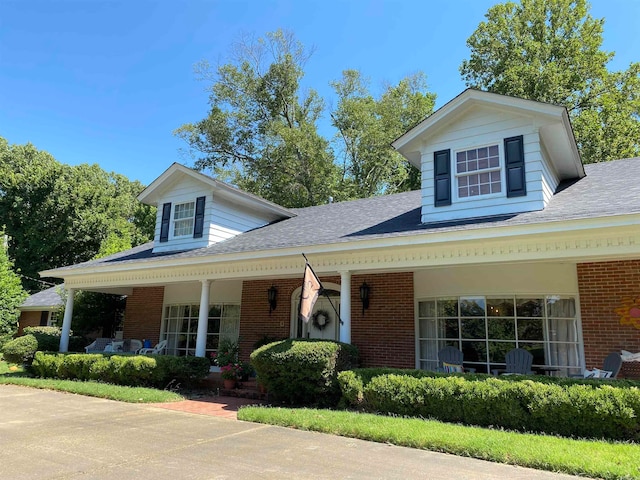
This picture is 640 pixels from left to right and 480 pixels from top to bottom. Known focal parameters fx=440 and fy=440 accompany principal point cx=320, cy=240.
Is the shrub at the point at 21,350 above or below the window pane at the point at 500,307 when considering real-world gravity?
below

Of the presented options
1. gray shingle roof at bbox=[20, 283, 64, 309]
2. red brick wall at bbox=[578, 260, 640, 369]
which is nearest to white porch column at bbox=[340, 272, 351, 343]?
red brick wall at bbox=[578, 260, 640, 369]

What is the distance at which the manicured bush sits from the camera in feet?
27.6

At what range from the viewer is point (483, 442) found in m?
5.57

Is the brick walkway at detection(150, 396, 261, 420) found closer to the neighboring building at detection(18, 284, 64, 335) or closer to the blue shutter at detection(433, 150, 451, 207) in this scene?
the blue shutter at detection(433, 150, 451, 207)

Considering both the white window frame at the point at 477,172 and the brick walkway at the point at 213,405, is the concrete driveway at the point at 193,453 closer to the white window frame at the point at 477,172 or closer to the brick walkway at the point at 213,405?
the brick walkway at the point at 213,405

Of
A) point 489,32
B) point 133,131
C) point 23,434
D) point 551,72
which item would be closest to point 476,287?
point 23,434

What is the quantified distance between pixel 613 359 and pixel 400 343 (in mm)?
4397

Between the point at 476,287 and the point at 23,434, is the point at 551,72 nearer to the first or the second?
the point at 476,287

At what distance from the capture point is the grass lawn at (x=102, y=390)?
9367 mm

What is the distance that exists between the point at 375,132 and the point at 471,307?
20.0 metres

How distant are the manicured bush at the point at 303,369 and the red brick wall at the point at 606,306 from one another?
16.3 ft

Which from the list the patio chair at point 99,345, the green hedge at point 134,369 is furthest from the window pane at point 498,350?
the patio chair at point 99,345

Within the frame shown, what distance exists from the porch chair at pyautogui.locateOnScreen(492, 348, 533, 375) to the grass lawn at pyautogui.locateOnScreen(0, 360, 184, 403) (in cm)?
703

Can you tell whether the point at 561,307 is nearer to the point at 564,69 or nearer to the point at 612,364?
the point at 612,364
